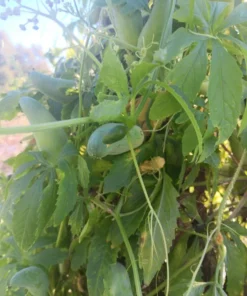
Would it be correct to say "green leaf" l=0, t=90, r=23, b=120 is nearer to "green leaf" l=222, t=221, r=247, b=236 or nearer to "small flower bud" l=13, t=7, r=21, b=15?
"small flower bud" l=13, t=7, r=21, b=15

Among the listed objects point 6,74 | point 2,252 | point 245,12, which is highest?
point 245,12

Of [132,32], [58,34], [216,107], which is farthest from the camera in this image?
[58,34]

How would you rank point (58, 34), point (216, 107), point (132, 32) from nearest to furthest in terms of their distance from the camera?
point (216, 107), point (132, 32), point (58, 34)

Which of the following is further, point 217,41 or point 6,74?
point 6,74

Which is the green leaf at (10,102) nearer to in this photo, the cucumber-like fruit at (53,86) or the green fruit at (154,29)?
the cucumber-like fruit at (53,86)

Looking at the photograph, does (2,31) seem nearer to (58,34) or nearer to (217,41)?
(58,34)

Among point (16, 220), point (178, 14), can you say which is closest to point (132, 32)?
point (178, 14)

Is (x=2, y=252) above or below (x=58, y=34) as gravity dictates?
below
